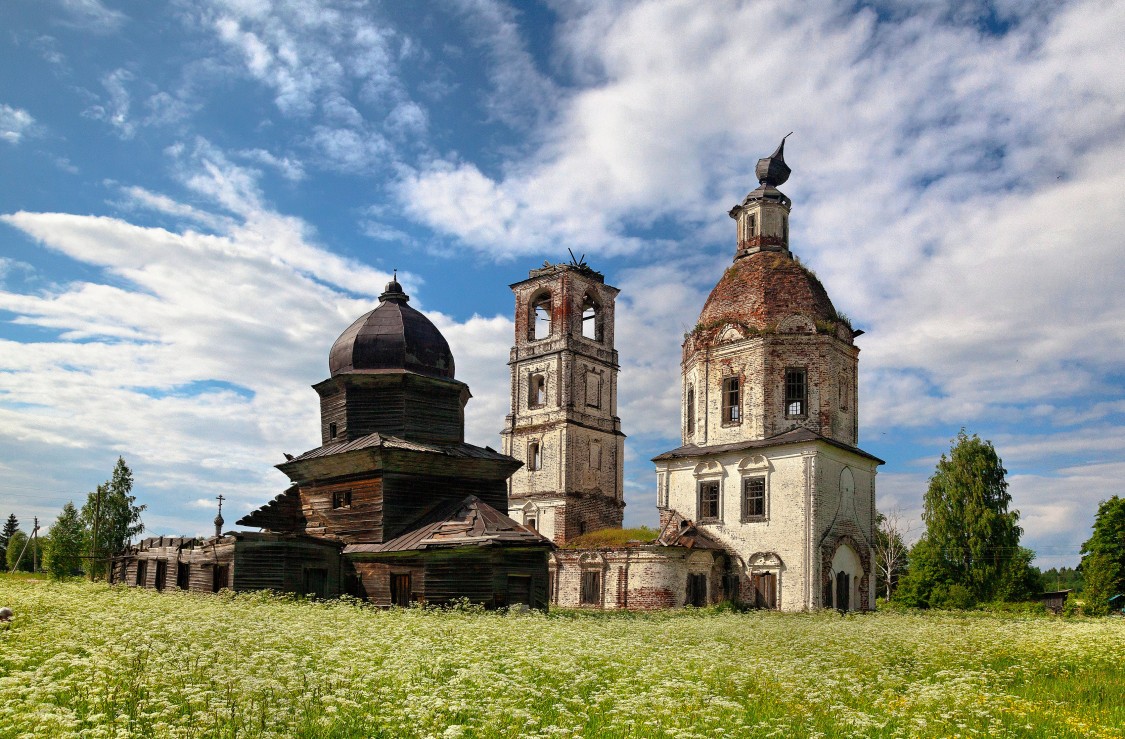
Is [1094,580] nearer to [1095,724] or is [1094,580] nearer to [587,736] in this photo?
[1095,724]

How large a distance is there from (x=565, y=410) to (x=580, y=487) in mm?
4094

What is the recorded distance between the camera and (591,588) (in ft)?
112

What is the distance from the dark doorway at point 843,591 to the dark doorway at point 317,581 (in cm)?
1810

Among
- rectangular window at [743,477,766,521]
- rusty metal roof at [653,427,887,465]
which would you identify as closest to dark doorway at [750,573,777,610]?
rectangular window at [743,477,766,521]

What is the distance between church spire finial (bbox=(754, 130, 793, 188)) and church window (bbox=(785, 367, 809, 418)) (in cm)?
985

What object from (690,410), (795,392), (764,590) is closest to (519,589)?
(764,590)

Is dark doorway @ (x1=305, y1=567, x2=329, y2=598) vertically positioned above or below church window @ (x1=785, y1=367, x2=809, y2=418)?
below

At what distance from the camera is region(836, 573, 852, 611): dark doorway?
30909 millimetres

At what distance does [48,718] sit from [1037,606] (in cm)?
3983

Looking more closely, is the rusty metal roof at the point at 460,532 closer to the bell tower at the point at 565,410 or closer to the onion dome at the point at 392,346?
the onion dome at the point at 392,346

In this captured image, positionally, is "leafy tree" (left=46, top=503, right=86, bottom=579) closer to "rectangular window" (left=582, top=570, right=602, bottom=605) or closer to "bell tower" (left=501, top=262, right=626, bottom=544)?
"bell tower" (left=501, top=262, right=626, bottom=544)

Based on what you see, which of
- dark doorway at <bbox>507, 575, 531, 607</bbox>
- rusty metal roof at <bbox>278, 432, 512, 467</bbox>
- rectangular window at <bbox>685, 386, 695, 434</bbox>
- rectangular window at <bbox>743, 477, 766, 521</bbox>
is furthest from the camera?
rectangular window at <bbox>685, 386, 695, 434</bbox>

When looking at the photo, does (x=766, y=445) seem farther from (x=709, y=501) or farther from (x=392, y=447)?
(x=392, y=447)

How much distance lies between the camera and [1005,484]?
41344 millimetres
